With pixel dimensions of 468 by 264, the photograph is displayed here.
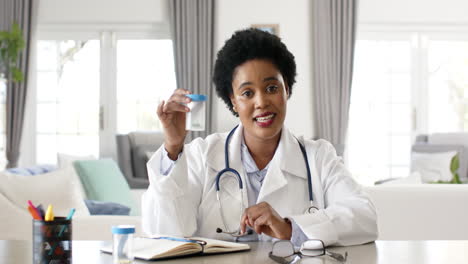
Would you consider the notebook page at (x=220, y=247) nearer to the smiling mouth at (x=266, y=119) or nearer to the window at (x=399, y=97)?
the smiling mouth at (x=266, y=119)

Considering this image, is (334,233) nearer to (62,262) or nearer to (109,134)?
(62,262)

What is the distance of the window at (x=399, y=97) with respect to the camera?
8.11 meters

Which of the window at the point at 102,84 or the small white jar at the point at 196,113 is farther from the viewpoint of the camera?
the window at the point at 102,84

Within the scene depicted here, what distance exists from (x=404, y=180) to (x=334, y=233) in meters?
2.15

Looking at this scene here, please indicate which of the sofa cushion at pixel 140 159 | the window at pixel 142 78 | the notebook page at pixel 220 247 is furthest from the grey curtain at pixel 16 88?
the notebook page at pixel 220 247

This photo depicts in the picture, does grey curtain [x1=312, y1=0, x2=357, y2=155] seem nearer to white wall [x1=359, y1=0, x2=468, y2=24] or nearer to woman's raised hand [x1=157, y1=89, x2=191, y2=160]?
white wall [x1=359, y1=0, x2=468, y2=24]

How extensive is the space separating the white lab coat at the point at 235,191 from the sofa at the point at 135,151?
206 inches

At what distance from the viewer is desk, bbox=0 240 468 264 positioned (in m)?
1.61

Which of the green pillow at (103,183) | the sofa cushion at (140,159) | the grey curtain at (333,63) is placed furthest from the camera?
the grey curtain at (333,63)

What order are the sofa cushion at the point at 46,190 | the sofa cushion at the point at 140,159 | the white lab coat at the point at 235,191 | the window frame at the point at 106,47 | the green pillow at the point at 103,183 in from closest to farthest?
the white lab coat at the point at 235,191 < the sofa cushion at the point at 46,190 < the green pillow at the point at 103,183 < the sofa cushion at the point at 140,159 < the window frame at the point at 106,47

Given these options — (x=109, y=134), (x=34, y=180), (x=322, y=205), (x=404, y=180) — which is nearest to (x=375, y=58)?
(x=109, y=134)

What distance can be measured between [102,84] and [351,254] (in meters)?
6.71

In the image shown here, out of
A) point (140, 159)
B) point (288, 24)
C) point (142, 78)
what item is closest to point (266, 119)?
point (140, 159)

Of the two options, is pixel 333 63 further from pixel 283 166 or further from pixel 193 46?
pixel 283 166
